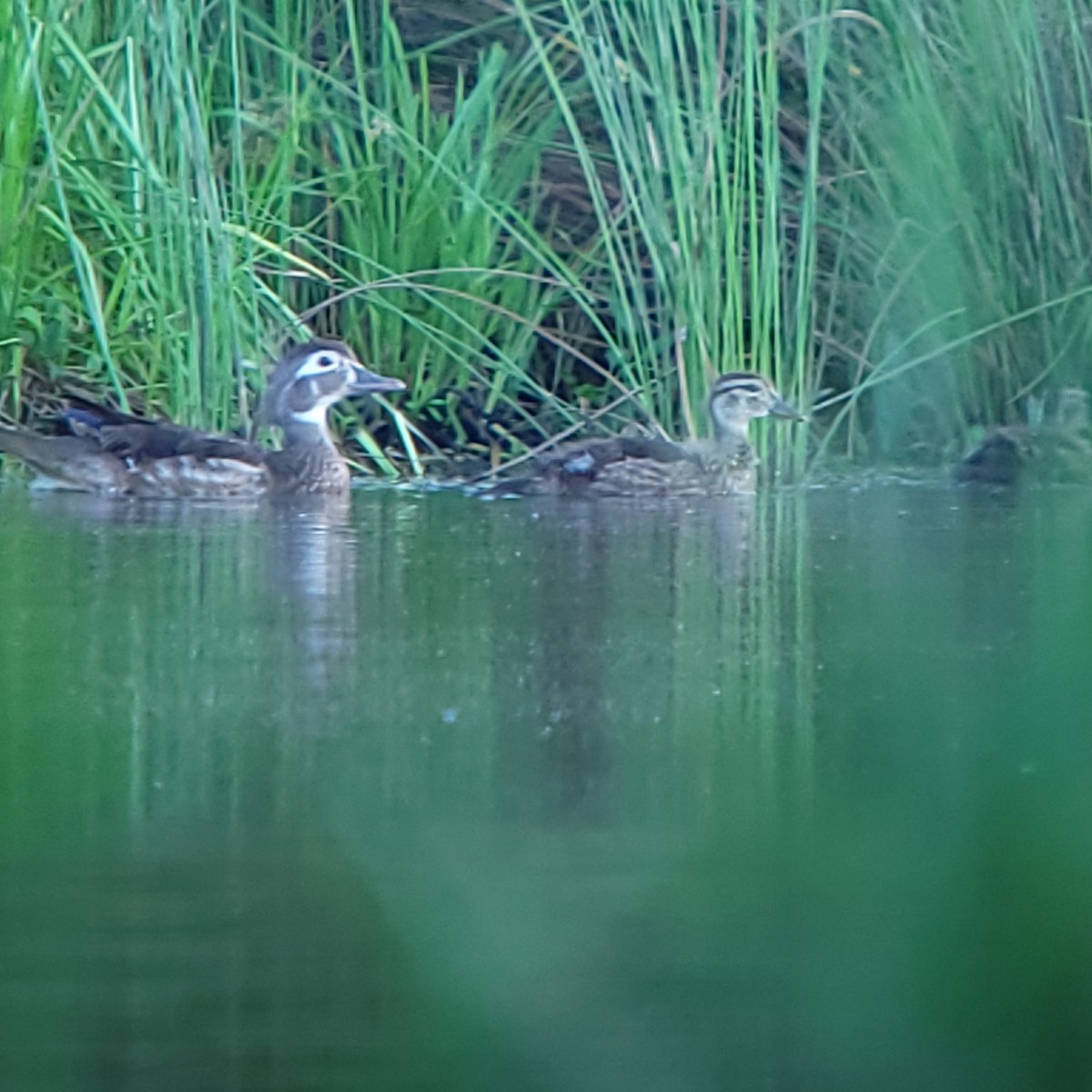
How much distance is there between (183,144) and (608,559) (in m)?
1.90

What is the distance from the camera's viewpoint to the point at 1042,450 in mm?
6211

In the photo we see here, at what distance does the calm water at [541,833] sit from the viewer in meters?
1.67

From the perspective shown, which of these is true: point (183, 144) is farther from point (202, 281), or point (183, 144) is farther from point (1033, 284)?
point (1033, 284)

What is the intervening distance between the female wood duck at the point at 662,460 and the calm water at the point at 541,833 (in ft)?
5.97

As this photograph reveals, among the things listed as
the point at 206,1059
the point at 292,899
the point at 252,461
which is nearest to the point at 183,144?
the point at 252,461

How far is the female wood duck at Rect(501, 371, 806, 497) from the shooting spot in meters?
5.89

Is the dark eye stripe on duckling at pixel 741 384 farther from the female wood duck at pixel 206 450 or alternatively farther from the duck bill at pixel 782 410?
the female wood duck at pixel 206 450

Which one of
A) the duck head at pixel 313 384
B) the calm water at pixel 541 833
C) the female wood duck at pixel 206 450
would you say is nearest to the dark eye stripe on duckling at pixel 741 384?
the duck head at pixel 313 384

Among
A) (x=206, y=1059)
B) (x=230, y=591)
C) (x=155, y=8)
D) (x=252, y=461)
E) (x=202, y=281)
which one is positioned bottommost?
(x=206, y=1059)

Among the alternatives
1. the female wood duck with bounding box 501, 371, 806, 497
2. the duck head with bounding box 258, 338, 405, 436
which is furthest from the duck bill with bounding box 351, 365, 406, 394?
the female wood duck with bounding box 501, 371, 806, 497

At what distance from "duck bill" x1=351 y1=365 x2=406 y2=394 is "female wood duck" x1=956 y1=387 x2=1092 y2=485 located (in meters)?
1.50

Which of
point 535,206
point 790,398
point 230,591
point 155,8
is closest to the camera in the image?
point 230,591

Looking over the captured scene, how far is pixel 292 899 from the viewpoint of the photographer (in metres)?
1.95

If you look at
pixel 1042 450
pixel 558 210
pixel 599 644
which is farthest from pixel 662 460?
pixel 599 644
